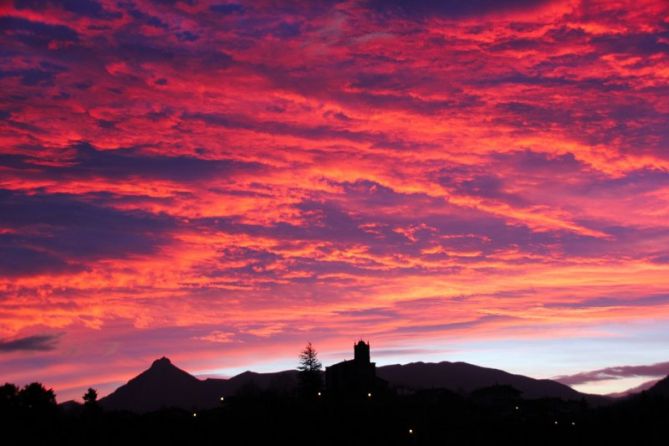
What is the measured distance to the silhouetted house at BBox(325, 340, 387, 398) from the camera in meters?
125

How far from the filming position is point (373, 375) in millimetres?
131500

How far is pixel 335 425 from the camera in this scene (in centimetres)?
8388

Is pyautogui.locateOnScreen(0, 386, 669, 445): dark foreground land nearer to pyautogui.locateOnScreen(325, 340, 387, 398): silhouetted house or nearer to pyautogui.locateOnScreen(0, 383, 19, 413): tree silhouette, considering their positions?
pyautogui.locateOnScreen(0, 383, 19, 413): tree silhouette

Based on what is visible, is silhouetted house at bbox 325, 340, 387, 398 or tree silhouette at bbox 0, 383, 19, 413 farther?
silhouetted house at bbox 325, 340, 387, 398

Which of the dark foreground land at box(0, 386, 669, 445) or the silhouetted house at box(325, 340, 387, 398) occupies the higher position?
the silhouetted house at box(325, 340, 387, 398)

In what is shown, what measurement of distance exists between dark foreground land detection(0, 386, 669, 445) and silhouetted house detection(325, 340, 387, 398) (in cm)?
925

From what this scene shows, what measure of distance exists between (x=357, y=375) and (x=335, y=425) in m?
45.0

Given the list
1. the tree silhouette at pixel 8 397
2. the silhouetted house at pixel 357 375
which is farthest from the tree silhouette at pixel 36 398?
the silhouetted house at pixel 357 375

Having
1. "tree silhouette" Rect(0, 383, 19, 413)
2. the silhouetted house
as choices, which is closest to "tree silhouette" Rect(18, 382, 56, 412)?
"tree silhouette" Rect(0, 383, 19, 413)

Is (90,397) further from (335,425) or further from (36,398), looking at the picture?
(335,425)

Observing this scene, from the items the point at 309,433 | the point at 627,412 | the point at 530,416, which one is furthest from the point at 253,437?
the point at 627,412

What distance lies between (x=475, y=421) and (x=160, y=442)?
134 feet

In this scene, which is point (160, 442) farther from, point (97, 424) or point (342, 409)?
point (342, 409)

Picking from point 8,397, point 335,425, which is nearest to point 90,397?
point 8,397
